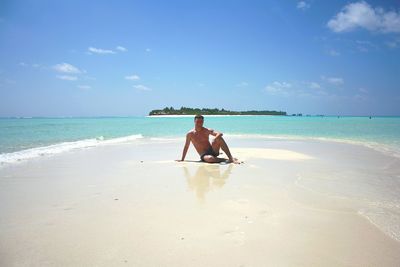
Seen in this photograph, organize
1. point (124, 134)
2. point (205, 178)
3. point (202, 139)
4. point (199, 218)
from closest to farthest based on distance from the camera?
point (199, 218) → point (205, 178) → point (202, 139) → point (124, 134)

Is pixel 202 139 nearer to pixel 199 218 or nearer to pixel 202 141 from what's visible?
pixel 202 141

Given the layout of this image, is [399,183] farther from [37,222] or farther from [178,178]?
[37,222]

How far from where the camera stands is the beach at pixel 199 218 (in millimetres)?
2398

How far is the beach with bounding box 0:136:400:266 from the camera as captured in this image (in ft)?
7.87

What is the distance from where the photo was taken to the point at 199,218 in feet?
10.5

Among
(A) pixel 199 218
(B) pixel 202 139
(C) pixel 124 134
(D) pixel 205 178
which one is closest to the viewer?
(A) pixel 199 218

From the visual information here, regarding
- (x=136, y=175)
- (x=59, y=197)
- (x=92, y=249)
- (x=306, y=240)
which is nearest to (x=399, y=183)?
(x=306, y=240)

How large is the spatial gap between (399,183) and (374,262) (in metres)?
3.42

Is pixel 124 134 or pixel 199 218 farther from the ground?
pixel 199 218

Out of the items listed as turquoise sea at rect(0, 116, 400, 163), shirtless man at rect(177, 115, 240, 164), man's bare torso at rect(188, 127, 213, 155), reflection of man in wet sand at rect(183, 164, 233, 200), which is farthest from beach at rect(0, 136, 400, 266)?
turquoise sea at rect(0, 116, 400, 163)

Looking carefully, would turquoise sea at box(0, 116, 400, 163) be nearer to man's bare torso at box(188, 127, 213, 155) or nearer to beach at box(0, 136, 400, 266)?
beach at box(0, 136, 400, 266)

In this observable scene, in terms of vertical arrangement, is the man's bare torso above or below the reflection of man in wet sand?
above

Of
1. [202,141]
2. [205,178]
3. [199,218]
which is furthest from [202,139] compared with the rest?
[199,218]

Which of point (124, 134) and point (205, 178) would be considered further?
point (124, 134)
